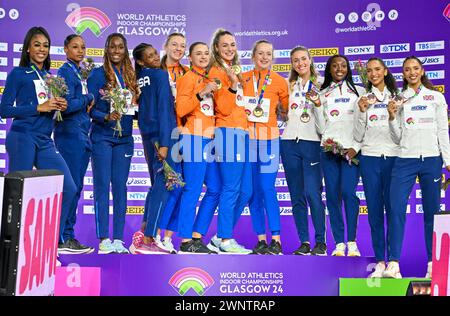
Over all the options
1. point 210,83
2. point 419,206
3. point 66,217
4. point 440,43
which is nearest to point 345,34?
point 440,43

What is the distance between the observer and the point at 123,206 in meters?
6.46

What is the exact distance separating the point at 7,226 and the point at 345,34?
20.3 feet

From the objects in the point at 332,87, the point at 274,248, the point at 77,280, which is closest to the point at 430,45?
the point at 332,87

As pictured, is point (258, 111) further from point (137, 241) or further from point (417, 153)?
point (137, 241)

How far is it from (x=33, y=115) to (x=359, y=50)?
4.05m

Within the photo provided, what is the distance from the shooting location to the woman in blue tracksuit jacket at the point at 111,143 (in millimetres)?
6391

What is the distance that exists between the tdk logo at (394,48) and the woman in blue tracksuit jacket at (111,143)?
3.18 m

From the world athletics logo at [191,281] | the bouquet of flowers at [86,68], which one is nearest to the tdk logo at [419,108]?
the world athletics logo at [191,281]

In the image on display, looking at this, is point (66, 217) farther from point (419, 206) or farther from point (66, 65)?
point (419, 206)

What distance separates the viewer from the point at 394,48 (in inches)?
331

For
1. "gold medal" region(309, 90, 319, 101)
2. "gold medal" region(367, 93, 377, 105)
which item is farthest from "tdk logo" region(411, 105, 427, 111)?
"gold medal" region(309, 90, 319, 101)

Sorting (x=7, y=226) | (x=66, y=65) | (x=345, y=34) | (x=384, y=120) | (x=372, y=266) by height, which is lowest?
(x=372, y=266)

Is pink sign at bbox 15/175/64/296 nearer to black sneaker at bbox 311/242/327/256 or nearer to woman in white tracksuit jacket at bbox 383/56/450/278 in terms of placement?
black sneaker at bbox 311/242/327/256
